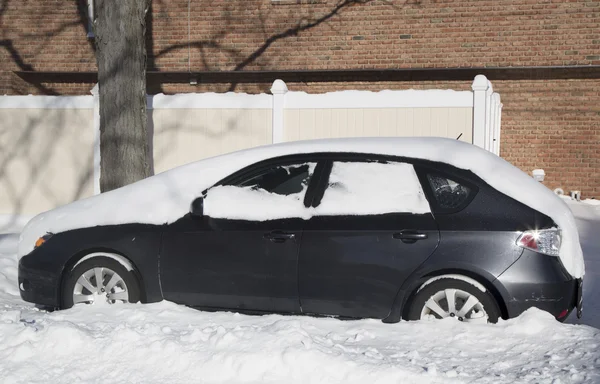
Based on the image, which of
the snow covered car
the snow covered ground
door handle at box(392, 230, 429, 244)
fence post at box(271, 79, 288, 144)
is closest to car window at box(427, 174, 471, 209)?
the snow covered car

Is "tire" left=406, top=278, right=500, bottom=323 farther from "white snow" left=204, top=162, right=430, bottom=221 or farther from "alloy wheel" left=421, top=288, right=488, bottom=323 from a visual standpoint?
"white snow" left=204, top=162, right=430, bottom=221

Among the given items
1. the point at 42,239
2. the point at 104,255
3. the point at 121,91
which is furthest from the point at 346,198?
the point at 121,91

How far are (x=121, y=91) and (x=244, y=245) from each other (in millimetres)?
4228

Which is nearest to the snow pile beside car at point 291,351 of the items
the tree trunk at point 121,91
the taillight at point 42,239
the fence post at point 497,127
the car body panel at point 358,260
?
the car body panel at point 358,260

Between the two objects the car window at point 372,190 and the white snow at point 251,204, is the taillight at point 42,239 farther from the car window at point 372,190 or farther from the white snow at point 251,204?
the car window at point 372,190

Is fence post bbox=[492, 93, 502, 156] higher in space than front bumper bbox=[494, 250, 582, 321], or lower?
higher

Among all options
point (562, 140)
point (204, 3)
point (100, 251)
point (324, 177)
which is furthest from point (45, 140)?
point (562, 140)

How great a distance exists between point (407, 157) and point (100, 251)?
2.43 meters

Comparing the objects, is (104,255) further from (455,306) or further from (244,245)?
(455,306)

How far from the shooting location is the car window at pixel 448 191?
536 cm

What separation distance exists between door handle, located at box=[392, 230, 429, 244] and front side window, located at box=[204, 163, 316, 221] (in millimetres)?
693

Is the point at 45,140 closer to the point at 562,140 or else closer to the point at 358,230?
the point at 358,230

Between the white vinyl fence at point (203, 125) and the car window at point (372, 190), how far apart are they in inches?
206

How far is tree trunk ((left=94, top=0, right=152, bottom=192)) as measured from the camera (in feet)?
29.9
